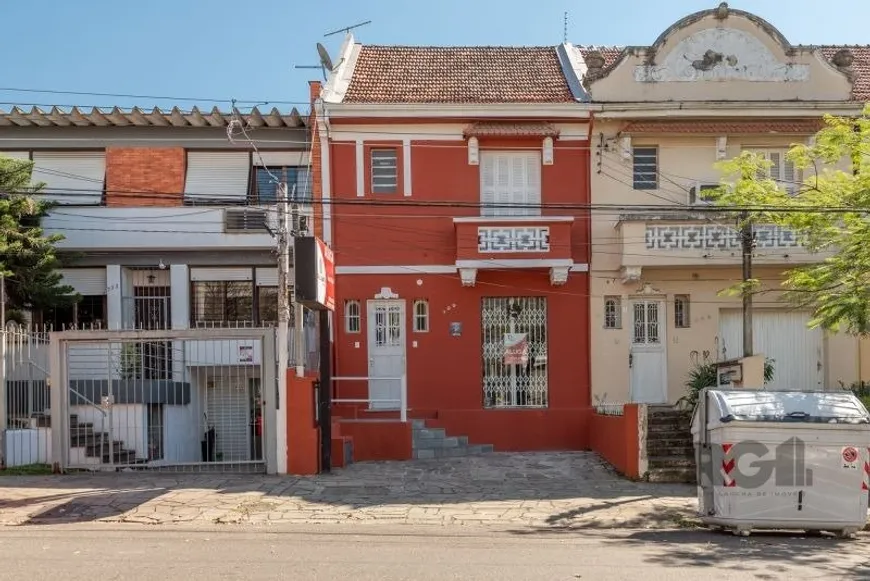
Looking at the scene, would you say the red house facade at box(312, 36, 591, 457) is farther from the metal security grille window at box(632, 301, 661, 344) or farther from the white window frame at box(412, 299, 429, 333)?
the metal security grille window at box(632, 301, 661, 344)

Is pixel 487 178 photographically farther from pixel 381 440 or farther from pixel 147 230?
pixel 147 230

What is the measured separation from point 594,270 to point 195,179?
908 centimetres

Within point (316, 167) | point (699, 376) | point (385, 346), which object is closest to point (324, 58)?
point (316, 167)

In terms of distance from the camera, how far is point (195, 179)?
19406mm

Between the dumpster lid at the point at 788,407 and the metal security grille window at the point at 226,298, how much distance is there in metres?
11.8

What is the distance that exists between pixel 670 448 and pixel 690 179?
6397 mm

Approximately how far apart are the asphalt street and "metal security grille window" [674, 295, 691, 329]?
822 centimetres

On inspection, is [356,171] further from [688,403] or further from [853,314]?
[853,314]

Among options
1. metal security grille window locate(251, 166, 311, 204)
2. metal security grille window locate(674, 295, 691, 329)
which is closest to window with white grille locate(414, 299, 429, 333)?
metal security grille window locate(251, 166, 311, 204)

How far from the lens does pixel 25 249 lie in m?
17.2

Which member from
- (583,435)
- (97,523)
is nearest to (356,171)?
(583,435)

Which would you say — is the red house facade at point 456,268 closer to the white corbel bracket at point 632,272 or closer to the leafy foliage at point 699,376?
the white corbel bracket at point 632,272

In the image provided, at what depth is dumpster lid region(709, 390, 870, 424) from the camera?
10.1 metres

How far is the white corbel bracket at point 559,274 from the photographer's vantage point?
687 inches
